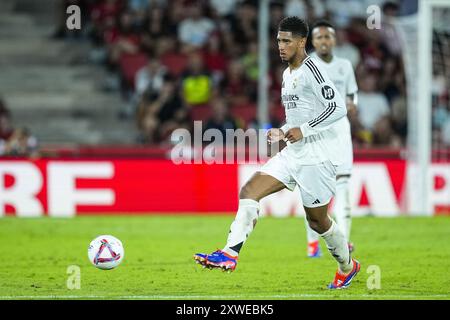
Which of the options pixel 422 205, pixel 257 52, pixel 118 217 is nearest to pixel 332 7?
pixel 257 52

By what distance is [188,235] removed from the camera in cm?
1523

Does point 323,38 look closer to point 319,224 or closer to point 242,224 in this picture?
point 319,224

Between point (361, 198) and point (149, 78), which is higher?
point (149, 78)

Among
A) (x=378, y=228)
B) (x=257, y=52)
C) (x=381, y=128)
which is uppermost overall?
(x=257, y=52)

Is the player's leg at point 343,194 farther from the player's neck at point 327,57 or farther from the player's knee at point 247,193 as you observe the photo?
the player's knee at point 247,193

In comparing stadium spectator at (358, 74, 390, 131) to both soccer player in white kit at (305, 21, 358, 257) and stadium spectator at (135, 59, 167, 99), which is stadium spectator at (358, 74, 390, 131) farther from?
soccer player in white kit at (305, 21, 358, 257)

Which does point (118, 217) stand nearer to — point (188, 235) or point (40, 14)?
point (188, 235)

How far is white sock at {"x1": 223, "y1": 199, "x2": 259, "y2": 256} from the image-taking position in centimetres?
919

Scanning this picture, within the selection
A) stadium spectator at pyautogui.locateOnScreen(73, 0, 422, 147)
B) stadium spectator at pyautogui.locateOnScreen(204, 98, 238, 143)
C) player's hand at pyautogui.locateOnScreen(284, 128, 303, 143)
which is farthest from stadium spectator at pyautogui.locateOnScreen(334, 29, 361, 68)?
player's hand at pyautogui.locateOnScreen(284, 128, 303, 143)

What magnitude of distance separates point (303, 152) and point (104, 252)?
2.26 metres

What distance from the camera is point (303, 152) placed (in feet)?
30.9

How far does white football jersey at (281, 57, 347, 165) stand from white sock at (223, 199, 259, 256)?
2.02 ft

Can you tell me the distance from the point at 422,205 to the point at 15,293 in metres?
10.4
